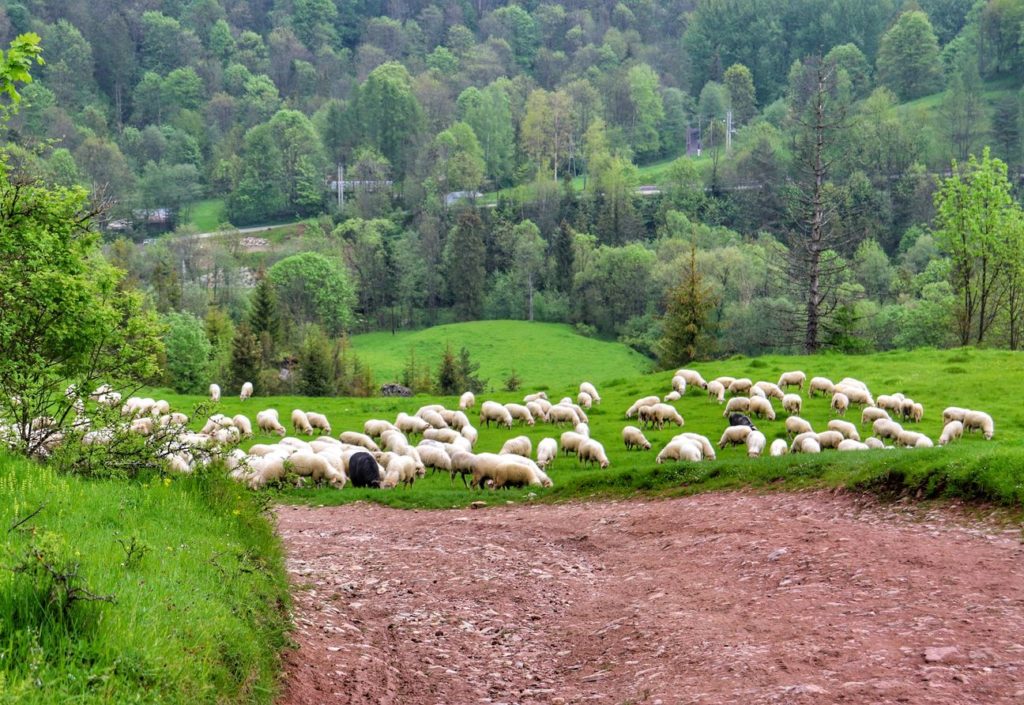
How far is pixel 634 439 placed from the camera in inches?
1192

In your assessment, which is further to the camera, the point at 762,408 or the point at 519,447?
the point at 762,408

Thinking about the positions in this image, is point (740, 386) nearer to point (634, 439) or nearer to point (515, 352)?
point (634, 439)

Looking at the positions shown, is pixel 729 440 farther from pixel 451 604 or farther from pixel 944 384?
pixel 451 604

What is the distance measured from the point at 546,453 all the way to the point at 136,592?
845 inches

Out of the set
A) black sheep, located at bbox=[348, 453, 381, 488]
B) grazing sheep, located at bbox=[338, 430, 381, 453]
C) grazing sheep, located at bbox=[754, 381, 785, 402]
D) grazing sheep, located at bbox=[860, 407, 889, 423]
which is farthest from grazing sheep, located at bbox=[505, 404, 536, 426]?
grazing sheep, located at bbox=[860, 407, 889, 423]

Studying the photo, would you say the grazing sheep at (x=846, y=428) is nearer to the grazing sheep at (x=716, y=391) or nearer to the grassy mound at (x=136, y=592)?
the grazing sheep at (x=716, y=391)

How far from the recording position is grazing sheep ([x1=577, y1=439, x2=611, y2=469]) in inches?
1101

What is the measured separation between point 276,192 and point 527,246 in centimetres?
6441

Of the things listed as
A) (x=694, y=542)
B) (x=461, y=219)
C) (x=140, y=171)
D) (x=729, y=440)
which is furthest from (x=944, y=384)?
(x=140, y=171)

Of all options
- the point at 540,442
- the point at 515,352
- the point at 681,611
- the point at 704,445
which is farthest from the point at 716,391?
the point at 515,352

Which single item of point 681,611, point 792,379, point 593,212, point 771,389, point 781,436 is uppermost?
point 593,212

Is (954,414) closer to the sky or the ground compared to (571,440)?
closer to the sky

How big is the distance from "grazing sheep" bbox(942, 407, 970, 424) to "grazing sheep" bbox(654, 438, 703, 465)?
392 inches

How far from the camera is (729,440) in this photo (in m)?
29.3
